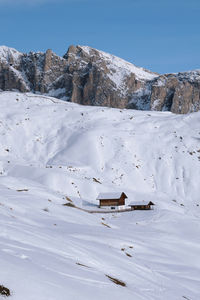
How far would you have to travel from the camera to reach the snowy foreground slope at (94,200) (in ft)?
27.7

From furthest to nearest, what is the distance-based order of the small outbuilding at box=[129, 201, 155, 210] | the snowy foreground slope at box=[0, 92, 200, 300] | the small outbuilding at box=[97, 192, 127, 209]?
the small outbuilding at box=[97, 192, 127, 209]
the small outbuilding at box=[129, 201, 155, 210]
the snowy foreground slope at box=[0, 92, 200, 300]

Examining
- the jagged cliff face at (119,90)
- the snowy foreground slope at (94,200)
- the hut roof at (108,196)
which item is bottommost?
the hut roof at (108,196)

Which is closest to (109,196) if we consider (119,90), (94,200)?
(94,200)

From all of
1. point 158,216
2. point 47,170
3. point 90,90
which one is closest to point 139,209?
point 158,216

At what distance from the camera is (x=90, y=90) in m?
190

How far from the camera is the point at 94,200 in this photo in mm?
48656

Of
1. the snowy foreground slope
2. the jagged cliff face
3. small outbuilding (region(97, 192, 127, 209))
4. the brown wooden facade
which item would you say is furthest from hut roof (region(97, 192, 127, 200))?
the jagged cliff face

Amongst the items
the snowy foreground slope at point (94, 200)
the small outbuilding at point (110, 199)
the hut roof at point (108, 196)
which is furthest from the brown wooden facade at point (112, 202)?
the snowy foreground slope at point (94, 200)

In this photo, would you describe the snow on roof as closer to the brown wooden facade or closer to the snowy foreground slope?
the brown wooden facade

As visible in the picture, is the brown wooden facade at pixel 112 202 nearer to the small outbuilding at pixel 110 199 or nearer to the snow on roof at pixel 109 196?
the small outbuilding at pixel 110 199

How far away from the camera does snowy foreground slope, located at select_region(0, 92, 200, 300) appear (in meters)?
8.43

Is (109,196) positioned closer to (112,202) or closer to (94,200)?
(112,202)

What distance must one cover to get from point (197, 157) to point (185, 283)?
52.2 metres

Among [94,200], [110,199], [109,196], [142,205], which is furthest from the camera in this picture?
[94,200]
